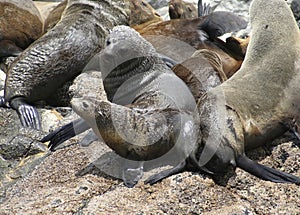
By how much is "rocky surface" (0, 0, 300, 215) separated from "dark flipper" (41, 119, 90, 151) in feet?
0.19

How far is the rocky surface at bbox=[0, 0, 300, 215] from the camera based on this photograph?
400cm

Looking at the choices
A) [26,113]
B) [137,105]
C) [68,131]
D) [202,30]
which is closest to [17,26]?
[26,113]

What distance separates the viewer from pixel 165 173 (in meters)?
4.32

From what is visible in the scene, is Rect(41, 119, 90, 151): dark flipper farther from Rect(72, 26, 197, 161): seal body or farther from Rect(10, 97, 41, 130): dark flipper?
Rect(10, 97, 41, 130): dark flipper

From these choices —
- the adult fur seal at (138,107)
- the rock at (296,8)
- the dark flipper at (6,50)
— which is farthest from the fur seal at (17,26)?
the rock at (296,8)

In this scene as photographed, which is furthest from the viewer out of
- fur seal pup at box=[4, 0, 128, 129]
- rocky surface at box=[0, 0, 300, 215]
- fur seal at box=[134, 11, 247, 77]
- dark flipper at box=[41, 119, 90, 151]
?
fur seal at box=[134, 11, 247, 77]

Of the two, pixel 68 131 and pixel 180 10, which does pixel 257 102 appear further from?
pixel 180 10

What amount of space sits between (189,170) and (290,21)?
159 centimetres

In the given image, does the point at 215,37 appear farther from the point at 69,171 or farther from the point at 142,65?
the point at 69,171

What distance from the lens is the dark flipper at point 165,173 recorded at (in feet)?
14.1

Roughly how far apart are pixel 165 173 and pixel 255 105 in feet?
A: 2.76

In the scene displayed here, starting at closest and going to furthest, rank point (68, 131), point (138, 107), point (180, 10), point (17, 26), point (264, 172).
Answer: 1. point (264, 172)
2. point (138, 107)
3. point (68, 131)
4. point (17, 26)
5. point (180, 10)

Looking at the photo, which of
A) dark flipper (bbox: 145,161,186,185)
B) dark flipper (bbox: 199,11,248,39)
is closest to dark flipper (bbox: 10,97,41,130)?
dark flipper (bbox: 199,11,248,39)

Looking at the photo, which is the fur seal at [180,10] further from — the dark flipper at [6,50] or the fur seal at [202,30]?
the dark flipper at [6,50]
